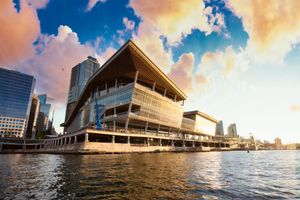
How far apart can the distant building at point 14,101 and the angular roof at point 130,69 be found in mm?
101639

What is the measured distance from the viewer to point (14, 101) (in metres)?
161

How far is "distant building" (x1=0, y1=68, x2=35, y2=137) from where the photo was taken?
510 feet

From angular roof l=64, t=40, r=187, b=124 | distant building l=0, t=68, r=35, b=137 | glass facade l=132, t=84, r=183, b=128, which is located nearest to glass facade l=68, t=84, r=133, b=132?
glass facade l=132, t=84, r=183, b=128

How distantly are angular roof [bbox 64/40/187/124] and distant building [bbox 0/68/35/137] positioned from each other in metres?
102

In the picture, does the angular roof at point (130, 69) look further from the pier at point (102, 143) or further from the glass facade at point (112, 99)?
the pier at point (102, 143)

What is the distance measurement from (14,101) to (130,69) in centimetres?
13746

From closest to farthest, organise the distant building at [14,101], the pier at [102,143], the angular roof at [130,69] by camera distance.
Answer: the pier at [102,143] < the angular roof at [130,69] < the distant building at [14,101]

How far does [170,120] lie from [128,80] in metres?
29.1

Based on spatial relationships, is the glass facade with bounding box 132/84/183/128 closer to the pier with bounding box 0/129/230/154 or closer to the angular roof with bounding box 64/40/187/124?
the angular roof with bounding box 64/40/187/124

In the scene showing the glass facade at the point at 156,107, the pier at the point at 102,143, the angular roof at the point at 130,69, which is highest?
the angular roof at the point at 130,69

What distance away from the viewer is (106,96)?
83.8m

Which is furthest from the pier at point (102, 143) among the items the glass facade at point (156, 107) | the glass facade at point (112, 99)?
the glass facade at point (112, 99)

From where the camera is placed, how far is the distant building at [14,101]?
156 metres

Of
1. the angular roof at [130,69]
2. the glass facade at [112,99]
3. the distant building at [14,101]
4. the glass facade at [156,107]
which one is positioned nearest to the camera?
the angular roof at [130,69]
